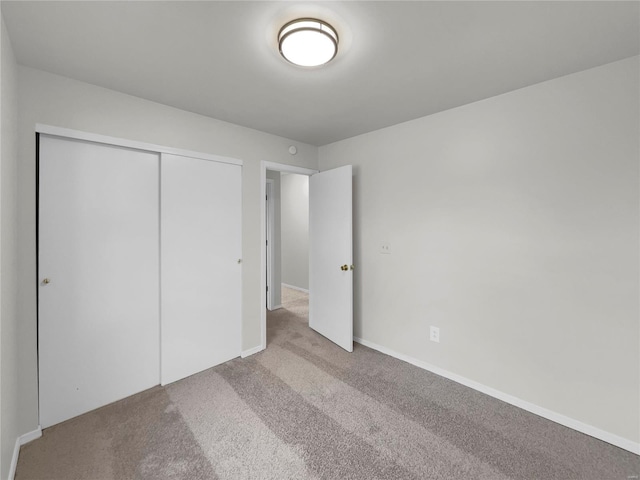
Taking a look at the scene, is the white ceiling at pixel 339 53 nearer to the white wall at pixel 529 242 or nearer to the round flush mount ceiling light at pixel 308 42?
the round flush mount ceiling light at pixel 308 42

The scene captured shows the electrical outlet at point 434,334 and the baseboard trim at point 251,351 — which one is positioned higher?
the electrical outlet at point 434,334

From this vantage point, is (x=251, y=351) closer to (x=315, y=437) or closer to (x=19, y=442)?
(x=315, y=437)

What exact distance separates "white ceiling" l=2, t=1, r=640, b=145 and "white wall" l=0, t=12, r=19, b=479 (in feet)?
0.95

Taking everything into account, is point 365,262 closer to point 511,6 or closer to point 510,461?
point 510,461

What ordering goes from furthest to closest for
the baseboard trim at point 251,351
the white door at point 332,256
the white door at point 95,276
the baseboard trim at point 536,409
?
the white door at point 332,256
the baseboard trim at point 251,351
the white door at point 95,276
the baseboard trim at point 536,409

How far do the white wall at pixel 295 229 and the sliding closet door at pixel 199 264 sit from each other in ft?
9.63

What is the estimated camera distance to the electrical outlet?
2.52m

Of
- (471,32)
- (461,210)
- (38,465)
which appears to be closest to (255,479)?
(38,465)

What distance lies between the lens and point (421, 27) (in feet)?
4.63

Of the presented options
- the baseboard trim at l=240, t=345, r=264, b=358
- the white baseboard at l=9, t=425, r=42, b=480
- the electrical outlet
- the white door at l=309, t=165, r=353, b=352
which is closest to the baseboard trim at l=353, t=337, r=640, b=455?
the electrical outlet

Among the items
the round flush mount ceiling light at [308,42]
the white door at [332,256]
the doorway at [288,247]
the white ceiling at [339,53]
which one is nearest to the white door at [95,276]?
the white ceiling at [339,53]

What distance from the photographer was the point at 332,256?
3.17 m

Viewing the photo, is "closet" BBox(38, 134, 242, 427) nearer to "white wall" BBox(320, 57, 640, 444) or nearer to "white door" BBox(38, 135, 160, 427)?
"white door" BBox(38, 135, 160, 427)

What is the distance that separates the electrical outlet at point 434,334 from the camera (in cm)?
252
